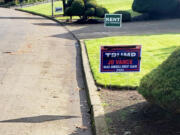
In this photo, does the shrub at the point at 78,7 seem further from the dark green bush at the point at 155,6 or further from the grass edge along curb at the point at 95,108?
the grass edge along curb at the point at 95,108

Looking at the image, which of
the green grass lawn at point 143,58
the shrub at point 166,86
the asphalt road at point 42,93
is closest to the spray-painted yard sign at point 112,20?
the green grass lawn at point 143,58

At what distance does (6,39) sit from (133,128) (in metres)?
15.9

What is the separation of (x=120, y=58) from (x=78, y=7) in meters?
24.7

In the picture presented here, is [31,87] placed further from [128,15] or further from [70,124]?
[128,15]

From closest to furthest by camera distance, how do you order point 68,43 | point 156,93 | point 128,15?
point 156,93, point 68,43, point 128,15

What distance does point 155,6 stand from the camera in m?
33.0

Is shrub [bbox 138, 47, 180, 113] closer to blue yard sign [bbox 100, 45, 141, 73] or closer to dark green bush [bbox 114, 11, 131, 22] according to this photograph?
blue yard sign [bbox 100, 45, 141, 73]

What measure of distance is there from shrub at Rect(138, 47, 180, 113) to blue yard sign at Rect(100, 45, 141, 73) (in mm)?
1874

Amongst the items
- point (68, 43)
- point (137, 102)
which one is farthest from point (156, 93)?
point (68, 43)

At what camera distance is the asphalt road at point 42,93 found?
7195 millimetres

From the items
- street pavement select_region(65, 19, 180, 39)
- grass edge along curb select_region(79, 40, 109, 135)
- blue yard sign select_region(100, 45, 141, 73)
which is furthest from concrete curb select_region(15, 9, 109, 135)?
street pavement select_region(65, 19, 180, 39)

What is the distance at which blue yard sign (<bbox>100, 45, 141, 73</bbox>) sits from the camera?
8352 mm

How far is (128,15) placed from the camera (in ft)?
107

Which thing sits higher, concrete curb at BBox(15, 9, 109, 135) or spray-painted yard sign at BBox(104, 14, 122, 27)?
spray-painted yard sign at BBox(104, 14, 122, 27)
